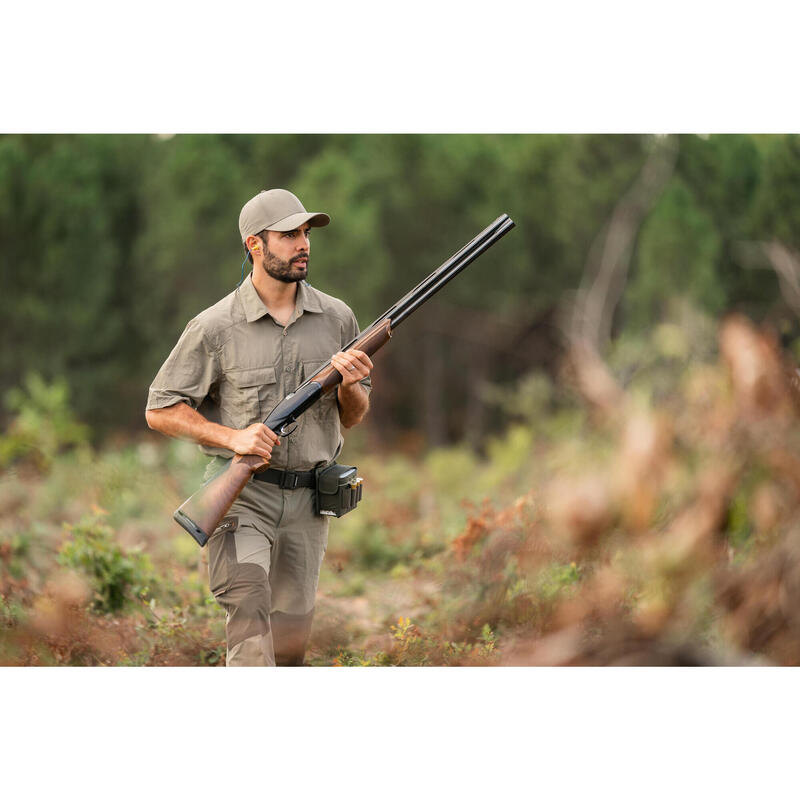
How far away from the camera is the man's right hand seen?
419 centimetres

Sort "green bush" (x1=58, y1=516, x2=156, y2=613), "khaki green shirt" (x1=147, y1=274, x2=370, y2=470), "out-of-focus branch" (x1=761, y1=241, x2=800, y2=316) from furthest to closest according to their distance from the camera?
"out-of-focus branch" (x1=761, y1=241, x2=800, y2=316)
"green bush" (x1=58, y1=516, x2=156, y2=613)
"khaki green shirt" (x1=147, y1=274, x2=370, y2=470)

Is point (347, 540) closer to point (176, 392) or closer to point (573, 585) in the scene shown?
point (573, 585)

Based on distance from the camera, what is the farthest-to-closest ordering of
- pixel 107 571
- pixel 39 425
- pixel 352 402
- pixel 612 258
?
pixel 612 258
pixel 39 425
pixel 107 571
pixel 352 402

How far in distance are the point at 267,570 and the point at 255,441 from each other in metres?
0.60

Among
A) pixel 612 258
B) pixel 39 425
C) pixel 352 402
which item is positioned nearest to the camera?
pixel 352 402

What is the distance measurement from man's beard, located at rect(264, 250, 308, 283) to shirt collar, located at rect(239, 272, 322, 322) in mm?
149

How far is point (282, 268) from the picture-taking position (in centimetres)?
432

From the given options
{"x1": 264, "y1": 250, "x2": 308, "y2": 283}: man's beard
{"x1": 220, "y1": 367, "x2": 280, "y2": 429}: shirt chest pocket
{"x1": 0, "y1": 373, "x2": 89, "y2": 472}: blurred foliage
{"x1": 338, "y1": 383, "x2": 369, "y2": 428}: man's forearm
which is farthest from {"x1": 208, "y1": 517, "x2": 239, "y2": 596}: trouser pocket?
{"x1": 0, "y1": 373, "x2": 89, "y2": 472}: blurred foliage

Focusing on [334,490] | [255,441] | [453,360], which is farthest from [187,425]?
[453,360]

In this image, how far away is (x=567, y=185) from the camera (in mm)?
9375

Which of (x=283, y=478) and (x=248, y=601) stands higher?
(x=283, y=478)

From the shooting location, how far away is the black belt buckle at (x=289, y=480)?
4375mm

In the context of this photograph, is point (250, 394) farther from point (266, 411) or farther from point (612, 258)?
point (612, 258)

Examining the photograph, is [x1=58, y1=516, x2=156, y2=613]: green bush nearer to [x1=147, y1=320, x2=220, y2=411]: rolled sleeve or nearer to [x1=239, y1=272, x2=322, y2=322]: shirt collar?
[x1=147, y1=320, x2=220, y2=411]: rolled sleeve
